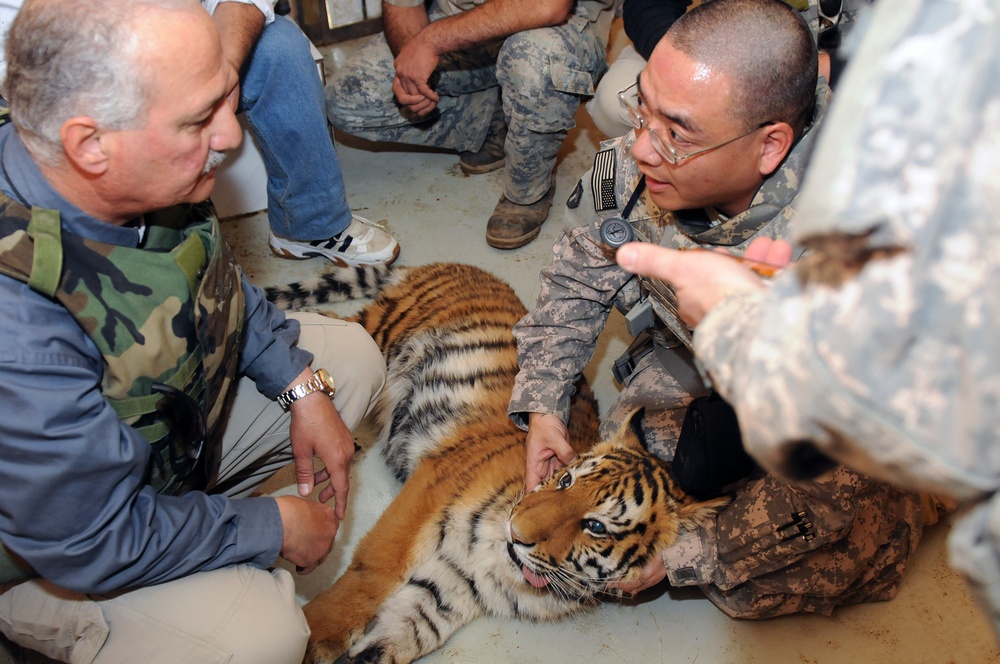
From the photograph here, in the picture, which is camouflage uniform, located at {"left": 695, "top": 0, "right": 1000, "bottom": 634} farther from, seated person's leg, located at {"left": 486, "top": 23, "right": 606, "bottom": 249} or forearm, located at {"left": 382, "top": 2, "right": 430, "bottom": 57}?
forearm, located at {"left": 382, "top": 2, "right": 430, "bottom": 57}

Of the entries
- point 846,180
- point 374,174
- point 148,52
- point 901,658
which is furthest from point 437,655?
point 374,174

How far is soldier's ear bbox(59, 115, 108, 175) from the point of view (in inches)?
56.1

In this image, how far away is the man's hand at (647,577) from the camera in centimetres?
235

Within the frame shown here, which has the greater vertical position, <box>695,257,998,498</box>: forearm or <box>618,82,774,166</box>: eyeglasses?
<box>695,257,998,498</box>: forearm

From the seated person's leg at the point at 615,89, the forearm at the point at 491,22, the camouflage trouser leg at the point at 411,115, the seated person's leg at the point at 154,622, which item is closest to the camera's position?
the seated person's leg at the point at 154,622

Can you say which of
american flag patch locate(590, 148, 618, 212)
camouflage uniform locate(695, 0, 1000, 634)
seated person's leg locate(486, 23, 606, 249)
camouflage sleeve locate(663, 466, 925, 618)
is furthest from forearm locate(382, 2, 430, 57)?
camouflage uniform locate(695, 0, 1000, 634)

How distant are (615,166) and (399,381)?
131 cm

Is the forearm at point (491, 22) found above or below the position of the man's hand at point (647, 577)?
above

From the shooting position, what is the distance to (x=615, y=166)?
2.45m

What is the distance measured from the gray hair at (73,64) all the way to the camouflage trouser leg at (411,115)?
2473 millimetres

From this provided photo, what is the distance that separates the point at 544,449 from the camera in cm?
250

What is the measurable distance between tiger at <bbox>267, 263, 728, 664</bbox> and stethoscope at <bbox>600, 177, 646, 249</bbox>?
62cm

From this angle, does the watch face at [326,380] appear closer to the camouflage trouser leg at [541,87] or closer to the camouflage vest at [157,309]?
the camouflage vest at [157,309]

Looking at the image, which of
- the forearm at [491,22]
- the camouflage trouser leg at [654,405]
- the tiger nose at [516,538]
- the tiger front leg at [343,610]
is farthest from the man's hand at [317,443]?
the forearm at [491,22]
